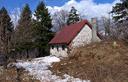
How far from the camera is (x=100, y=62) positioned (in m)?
18.5

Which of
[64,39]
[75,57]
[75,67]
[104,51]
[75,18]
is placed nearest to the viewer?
[75,67]

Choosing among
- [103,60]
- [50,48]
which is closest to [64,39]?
[50,48]

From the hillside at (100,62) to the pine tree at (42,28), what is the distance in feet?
89.9

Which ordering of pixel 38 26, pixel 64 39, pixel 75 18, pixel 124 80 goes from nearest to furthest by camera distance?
1. pixel 124 80
2. pixel 64 39
3. pixel 38 26
4. pixel 75 18

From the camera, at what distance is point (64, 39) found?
141 feet

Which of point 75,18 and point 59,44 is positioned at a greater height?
point 75,18

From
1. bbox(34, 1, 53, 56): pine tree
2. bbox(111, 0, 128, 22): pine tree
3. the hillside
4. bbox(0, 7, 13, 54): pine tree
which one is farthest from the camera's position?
bbox(34, 1, 53, 56): pine tree

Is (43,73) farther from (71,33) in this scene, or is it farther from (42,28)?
(42,28)

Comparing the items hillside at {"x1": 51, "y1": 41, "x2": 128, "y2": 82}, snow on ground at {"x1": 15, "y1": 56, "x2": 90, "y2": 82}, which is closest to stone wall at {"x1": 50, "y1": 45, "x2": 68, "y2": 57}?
snow on ground at {"x1": 15, "y1": 56, "x2": 90, "y2": 82}

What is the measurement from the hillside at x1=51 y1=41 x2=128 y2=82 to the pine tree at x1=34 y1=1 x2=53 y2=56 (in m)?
27.4

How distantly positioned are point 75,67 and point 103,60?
6.64 feet

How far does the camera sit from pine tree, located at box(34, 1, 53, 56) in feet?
165

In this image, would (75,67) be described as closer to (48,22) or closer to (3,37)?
(3,37)

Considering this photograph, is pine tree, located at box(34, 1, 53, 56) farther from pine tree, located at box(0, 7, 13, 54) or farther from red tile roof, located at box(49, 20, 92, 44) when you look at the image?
pine tree, located at box(0, 7, 13, 54)
